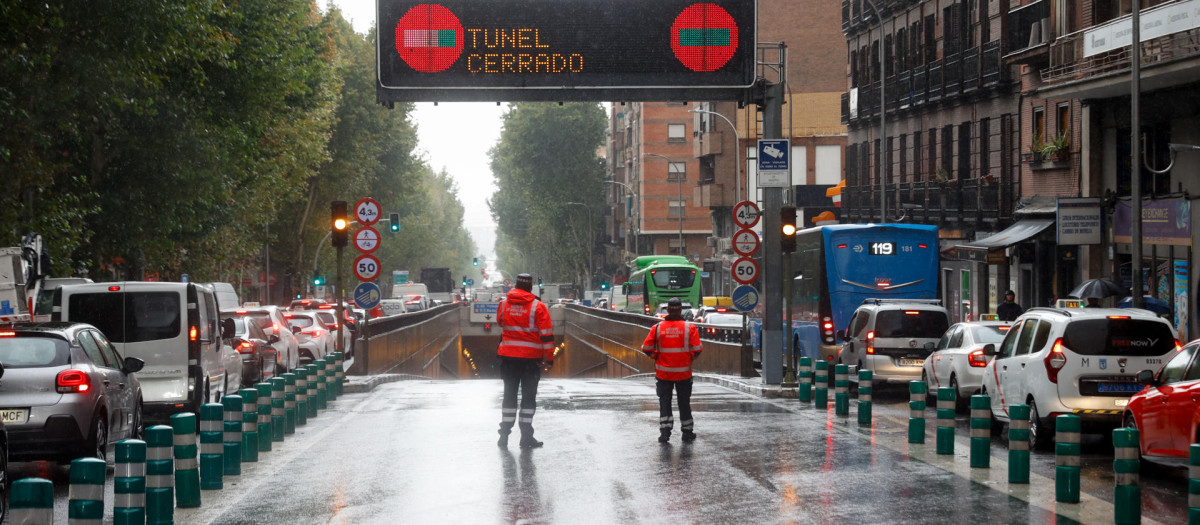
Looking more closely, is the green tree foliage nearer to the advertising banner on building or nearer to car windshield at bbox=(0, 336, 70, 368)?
the advertising banner on building

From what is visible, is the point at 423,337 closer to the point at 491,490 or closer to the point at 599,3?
the point at 599,3

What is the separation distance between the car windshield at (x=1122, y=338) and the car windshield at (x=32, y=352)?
9.67m

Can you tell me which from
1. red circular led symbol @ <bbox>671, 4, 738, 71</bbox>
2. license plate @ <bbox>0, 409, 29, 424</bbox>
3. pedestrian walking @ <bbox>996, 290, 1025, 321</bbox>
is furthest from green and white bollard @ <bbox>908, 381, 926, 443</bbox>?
pedestrian walking @ <bbox>996, 290, 1025, 321</bbox>

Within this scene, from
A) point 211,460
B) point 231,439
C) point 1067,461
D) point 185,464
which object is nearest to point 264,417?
point 231,439

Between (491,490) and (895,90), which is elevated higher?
(895,90)

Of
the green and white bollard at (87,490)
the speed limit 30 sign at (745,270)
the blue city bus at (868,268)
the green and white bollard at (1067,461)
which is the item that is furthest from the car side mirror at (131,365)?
the blue city bus at (868,268)

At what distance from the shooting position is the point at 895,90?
51.7m

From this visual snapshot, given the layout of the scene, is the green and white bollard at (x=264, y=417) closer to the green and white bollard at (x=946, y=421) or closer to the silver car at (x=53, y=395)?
the silver car at (x=53, y=395)

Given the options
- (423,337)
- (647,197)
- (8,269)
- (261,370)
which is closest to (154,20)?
(8,269)

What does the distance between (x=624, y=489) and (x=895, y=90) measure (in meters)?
41.6

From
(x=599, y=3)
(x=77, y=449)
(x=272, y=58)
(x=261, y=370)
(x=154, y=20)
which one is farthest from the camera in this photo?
(x=272, y=58)

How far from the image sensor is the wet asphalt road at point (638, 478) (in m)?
10.7

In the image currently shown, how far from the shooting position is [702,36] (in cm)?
1919

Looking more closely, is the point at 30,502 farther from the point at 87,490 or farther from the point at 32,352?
the point at 32,352
